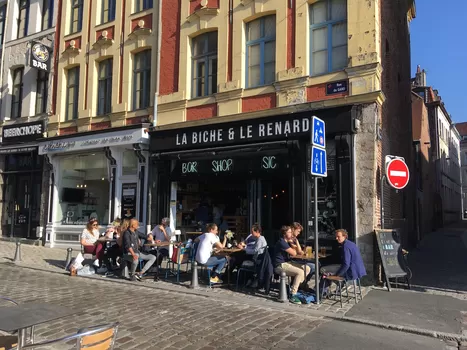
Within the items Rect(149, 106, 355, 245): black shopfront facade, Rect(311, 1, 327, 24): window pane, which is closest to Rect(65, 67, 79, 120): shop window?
Rect(149, 106, 355, 245): black shopfront facade

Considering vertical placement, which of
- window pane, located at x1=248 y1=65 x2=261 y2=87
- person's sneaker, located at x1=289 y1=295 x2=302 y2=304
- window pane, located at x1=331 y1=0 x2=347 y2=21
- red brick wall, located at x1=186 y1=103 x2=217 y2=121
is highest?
window pane, located at x1=331 y1=0 x2=347 y2=21

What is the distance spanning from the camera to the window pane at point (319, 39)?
34.9 feet

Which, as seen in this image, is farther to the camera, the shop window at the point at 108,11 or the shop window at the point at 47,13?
the shop window at the point at 47,13

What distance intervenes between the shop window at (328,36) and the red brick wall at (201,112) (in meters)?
3.15

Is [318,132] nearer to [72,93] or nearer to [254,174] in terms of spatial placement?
[254,174]

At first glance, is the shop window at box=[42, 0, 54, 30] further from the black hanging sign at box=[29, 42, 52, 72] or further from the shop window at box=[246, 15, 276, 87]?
the shop window at box=[246, 15, 276, 87]

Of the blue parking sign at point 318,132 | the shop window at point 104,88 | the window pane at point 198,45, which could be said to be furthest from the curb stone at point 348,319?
the shop window at point 104,88

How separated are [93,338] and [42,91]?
16658mm

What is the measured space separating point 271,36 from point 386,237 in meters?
6.23

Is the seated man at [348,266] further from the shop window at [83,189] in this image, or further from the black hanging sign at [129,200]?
the shop window at [83,189]

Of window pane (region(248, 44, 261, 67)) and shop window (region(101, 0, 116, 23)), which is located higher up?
shop window (region(101, 0, 116, 23))

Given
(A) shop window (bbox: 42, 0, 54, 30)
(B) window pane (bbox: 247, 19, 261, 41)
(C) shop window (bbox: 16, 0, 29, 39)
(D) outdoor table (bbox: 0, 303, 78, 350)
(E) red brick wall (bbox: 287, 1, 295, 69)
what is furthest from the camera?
(C) shop window (bbox: 16, 0, 29, 39)

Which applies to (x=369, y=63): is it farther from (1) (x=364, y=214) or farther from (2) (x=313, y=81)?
(1) (x=364, y=214)

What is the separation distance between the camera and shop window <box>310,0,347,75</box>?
409 inches
